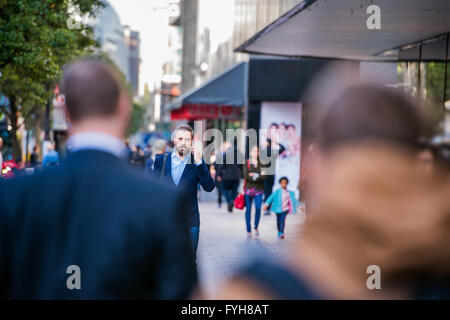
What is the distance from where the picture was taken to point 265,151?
16.8 meters

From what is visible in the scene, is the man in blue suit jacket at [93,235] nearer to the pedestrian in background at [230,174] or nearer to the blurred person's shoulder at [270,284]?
the blurred person's shoulder at [270,284]

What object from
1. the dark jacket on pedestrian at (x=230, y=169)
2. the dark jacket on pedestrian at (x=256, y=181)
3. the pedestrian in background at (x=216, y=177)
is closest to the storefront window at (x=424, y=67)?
the dark jacket on pedestrian at (x=256, y=181)

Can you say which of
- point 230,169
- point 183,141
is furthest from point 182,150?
point 230,169

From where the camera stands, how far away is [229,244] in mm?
13180

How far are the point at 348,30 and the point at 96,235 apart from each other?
40.2 ft

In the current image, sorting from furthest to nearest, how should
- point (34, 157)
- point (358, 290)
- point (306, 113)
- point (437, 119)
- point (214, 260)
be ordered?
point (34, 157)
point (306, 113)
point (214, 260)
point (437, 119)
point (358, 290)

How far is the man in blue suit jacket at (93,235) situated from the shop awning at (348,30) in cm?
852

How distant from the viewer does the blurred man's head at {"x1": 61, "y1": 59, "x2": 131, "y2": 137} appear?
8.05ft

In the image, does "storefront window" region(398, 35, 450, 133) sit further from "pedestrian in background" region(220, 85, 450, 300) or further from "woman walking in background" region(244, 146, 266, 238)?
"pedestrian in background" region(220, 85, 450, 300)

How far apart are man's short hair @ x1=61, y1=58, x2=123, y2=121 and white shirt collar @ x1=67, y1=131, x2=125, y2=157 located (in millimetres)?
73

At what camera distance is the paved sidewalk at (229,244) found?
1018 centimetres

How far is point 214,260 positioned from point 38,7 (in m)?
8.71

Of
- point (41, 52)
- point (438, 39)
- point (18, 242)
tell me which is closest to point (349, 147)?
point (18, 242)

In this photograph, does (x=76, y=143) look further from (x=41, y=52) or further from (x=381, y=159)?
(x=41, y=52)
